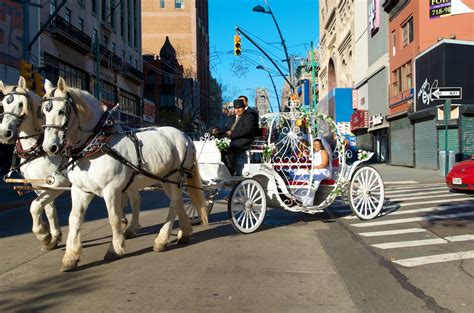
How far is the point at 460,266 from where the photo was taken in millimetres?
6051

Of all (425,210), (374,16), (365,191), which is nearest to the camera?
(365,191)

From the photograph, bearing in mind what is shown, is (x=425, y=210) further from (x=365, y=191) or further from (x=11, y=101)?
(x=11, y=101)

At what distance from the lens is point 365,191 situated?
941 centimetres

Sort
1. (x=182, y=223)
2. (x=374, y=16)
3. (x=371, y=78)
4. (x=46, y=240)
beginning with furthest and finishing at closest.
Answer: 1. (x=371, y=78)
2. (x=374, y=16)
3. (x=182, y=223)
4. (x=46, y=240)

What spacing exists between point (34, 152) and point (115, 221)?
1.82 metres

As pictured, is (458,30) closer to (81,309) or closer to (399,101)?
(399,101)

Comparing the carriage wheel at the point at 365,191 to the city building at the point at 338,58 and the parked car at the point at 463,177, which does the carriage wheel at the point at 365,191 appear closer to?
the parked car at the point at 463,177

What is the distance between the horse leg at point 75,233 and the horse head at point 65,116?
62 centimetres

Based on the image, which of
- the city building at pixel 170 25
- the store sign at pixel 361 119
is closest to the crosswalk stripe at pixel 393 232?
the store sign at pixel 361 119

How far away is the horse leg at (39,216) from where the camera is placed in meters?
6.82

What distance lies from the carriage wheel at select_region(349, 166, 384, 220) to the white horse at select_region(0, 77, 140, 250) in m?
5.28

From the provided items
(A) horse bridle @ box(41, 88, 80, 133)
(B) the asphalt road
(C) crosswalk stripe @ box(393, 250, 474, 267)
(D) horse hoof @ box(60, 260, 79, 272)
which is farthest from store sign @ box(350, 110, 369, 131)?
(D) horse hoof @ box(60, 260, 79, 272)

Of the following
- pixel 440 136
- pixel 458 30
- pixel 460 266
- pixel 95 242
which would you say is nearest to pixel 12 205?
pixel 95 242

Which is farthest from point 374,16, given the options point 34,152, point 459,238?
point 34,152
